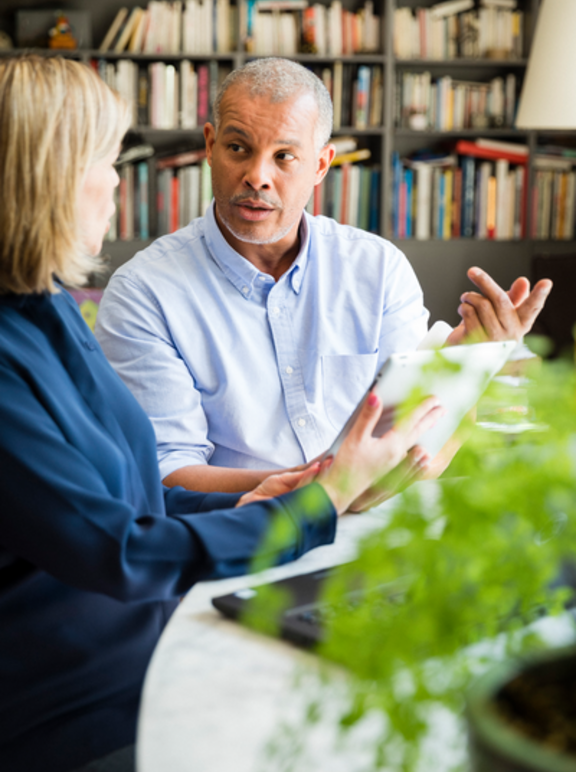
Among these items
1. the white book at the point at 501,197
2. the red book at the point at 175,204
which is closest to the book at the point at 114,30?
the red book at the point at 175,204

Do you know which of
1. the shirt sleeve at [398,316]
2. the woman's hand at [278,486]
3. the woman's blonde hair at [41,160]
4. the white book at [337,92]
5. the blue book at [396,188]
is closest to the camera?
the woman's blonde hair at [41,160]

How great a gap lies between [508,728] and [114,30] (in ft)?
12.0

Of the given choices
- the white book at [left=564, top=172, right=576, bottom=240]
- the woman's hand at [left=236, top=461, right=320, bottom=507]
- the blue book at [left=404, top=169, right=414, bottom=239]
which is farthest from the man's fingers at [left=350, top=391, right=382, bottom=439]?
the white book at [left=564, top=172, right=576, bottom=240]

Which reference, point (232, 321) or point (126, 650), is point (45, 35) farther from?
point (126, 650)

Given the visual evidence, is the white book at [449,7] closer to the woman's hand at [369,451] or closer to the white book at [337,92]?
the white book at [337,92]

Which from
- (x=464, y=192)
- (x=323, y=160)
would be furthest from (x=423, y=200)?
(x=323, y=160)

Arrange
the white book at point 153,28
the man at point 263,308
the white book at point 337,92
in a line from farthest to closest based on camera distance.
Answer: the white book at point 337,92 < the white book at point 153,28 < the man at point 263,308

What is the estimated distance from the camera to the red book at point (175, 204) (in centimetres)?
358

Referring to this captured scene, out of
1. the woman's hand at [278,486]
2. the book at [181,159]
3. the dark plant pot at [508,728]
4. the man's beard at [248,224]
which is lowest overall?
the woman's hand at [278,486]

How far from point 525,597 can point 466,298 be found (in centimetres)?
112

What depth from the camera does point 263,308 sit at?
164 cm

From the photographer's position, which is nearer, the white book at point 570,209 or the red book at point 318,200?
the red book at point 318,200

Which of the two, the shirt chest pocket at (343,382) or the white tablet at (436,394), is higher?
the white tablet at (436,394)

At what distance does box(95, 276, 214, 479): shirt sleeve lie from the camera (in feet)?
4.83
